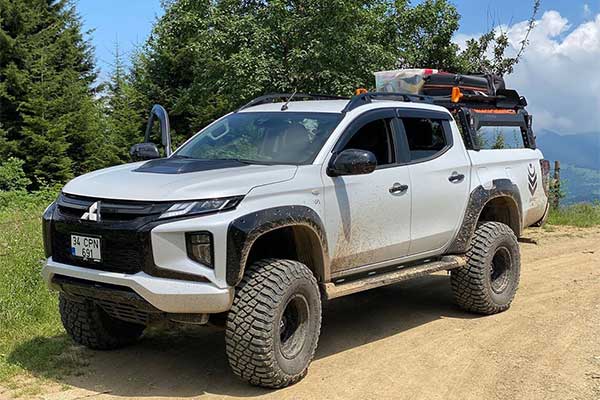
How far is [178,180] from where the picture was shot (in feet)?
15.3

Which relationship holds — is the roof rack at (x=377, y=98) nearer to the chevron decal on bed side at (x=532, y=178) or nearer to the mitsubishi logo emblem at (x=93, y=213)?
the chevron decal on bed side at (x=532, y=178)

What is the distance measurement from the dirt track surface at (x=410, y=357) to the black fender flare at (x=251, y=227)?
3.03ft

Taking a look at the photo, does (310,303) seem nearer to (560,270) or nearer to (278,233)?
(278,233)

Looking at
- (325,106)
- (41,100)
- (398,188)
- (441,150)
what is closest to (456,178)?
(441,150)

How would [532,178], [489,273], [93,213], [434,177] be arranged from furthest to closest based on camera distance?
[532,178]
[489,273]
[434,177]
[93,213]

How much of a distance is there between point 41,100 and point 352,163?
18619 mm

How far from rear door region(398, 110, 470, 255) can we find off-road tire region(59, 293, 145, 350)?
8.61 feet

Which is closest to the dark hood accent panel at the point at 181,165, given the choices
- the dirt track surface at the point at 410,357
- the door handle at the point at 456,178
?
the dirt track surface at the point at 410,357

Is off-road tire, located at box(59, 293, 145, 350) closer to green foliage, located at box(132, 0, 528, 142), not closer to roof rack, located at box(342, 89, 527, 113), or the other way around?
roof rack, located at box(342, 89, 527, 113)

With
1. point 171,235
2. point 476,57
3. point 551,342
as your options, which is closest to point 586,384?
point 551,342

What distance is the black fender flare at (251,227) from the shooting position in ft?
14.5

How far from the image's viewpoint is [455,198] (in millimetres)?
6449

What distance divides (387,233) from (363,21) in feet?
35.2

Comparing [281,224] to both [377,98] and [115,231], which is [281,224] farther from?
[377,98]
